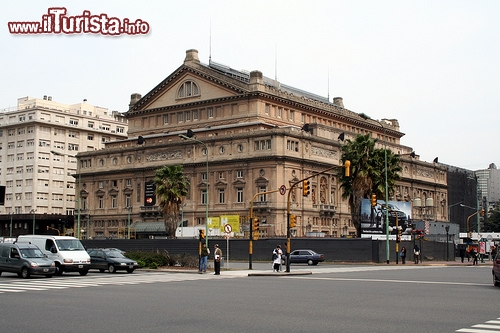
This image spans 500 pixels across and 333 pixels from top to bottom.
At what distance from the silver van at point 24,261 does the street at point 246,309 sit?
5.95m

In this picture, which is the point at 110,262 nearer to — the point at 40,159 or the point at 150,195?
the point at 150,195

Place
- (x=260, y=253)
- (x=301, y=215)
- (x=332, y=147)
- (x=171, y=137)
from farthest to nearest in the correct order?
(x=171, y=137)
(x=332, y=147)
(x=301, y=215)
(x=260, y=253)

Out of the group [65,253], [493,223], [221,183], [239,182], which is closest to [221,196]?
[221,183]

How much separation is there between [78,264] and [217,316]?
21.6 metres

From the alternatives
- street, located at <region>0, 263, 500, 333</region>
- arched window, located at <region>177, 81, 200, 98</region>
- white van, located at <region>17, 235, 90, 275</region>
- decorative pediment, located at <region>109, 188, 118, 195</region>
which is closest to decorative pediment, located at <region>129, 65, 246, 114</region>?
arched window, located at <region>177, 81, 200, 98</region>

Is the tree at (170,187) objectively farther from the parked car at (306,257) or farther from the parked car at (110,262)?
the parked car at (110,262)

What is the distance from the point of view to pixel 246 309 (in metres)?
18.1

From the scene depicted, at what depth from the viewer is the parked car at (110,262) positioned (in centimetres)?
3988

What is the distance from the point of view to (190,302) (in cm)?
2014

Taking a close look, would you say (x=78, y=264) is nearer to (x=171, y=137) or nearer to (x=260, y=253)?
(x=260, y=253)

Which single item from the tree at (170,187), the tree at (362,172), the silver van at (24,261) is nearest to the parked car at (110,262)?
the silver van at (24,261)

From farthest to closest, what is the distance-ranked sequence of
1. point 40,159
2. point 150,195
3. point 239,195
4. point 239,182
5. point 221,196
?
point 40,159
point 150,195
point 221,196
point 239,195
point 239,182

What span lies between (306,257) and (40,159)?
7886cm

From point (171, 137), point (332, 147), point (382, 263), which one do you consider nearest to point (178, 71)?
point (171, 137)
